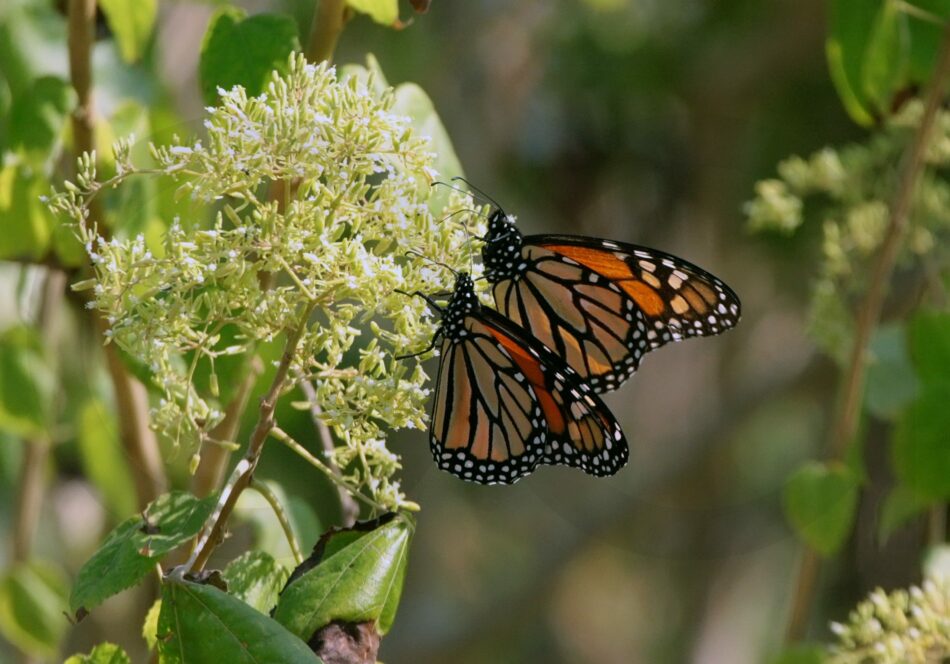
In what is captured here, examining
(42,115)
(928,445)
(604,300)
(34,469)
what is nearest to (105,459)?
(34,469)

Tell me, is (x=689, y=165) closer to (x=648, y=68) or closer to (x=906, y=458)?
(x=648, y=68)

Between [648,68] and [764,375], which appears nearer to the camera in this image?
[764,375]

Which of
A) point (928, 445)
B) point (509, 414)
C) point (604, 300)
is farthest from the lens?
point (928, 445)

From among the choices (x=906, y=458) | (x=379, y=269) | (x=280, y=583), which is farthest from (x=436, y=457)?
(x=906, y=458)

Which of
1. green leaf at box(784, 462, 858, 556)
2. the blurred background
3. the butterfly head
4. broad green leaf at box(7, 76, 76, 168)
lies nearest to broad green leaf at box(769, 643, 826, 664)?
green leaf at box(784, 462, 858, 556)

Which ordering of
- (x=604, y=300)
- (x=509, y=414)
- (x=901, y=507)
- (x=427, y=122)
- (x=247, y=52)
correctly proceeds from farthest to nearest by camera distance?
(x=901, y=507) → (x=604, y=300) → (x=509, y=414) → (x=427, y=122) → (x=247, y=52)

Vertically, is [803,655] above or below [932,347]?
below

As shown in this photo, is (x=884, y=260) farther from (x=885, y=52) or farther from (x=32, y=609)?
(x=32, y=609)
